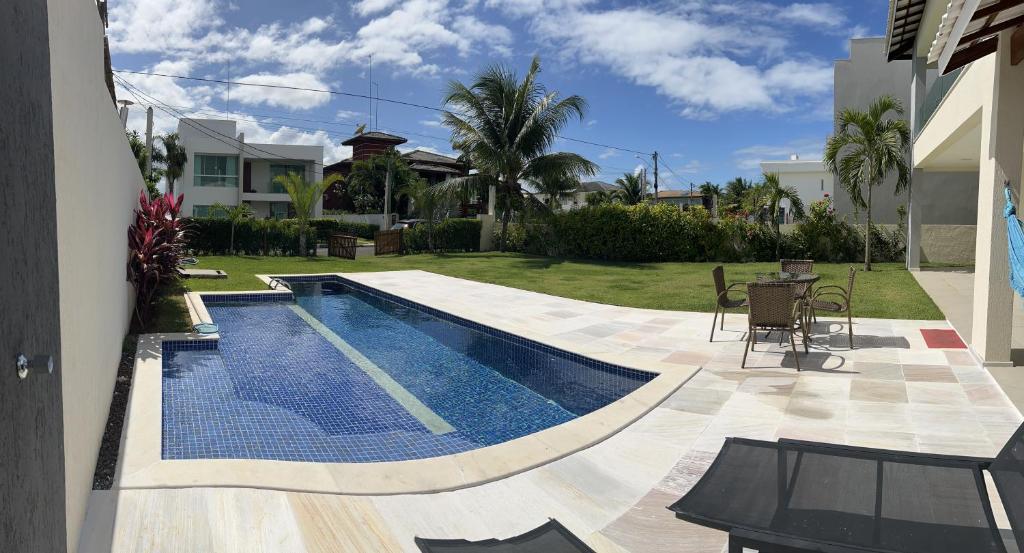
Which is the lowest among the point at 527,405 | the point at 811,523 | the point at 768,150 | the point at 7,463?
the point at 527,405

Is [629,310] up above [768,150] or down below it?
below

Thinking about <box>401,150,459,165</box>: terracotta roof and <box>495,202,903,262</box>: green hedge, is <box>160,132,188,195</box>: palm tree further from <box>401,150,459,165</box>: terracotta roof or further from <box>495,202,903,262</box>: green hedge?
<box>495,202,903,262</box>: green hedge

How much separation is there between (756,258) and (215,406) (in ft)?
60.7

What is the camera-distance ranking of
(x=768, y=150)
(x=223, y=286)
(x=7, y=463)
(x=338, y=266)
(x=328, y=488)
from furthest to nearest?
(x=768, y=150), (x=338, y=266), (x=223, y=286), (x=328, y=488), (x=7, y=463)

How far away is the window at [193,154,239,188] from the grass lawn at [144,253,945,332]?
1650 centimetres

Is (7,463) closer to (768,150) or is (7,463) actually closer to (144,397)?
(144,397)

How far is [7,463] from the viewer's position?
1.48 metres

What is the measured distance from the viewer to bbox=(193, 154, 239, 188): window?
36.7 m

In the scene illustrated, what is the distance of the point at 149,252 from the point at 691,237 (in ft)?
55.4

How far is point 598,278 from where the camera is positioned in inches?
651

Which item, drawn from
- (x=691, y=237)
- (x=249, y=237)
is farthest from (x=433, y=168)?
(x=691, y=237)

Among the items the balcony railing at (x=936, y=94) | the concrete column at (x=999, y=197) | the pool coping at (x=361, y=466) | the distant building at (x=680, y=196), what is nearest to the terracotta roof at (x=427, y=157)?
the distant building at (x=680, y=196)

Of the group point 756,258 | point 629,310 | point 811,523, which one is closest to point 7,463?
point 811,523

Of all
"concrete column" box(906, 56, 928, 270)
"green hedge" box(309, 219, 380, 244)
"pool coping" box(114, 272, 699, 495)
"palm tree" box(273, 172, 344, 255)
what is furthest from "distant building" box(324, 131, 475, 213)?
"pool coping" box(114, 272, 699, 495)
